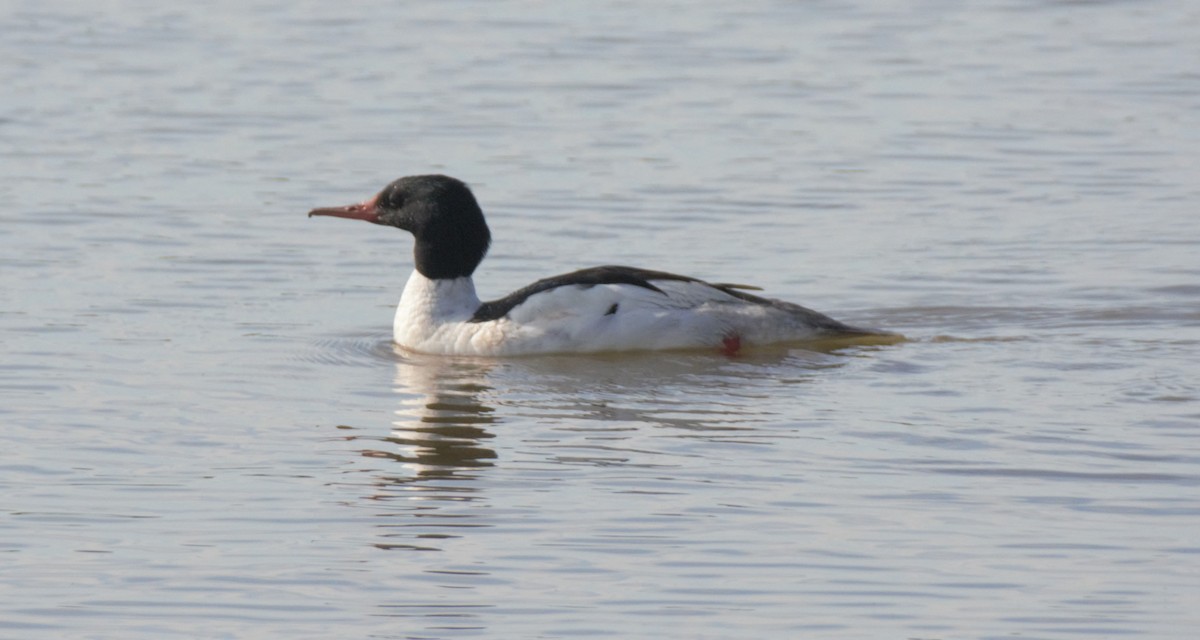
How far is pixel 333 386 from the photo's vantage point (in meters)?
11.0

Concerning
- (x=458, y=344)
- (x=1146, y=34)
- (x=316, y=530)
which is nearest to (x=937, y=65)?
(x=1146, y=34)

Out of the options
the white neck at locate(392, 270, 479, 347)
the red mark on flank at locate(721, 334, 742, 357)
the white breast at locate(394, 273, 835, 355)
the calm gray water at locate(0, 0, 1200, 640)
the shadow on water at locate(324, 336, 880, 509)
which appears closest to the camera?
the calm gray water at locate(0, 0, 1200, 640)

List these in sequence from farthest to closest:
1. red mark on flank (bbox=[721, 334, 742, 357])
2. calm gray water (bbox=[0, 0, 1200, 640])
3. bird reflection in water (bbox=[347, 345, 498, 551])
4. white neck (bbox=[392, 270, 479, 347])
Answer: white neck (bbox=[392, 270, 479, 347]) < red mark on flank (bbox=[721, 334, 742, 357]) < bird reflection in water (bbox=[347, 345, 498, 551]) < calm gray water (bbox=[0, 0, 1200, 640])

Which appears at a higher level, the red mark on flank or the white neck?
the white neck

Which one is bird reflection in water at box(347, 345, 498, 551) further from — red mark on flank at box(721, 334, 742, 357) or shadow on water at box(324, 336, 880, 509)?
red mark on flank at box(721, 334, 742, 357)

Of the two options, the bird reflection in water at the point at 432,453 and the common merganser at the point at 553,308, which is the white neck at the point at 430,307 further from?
the bird reflection in water at the point at 432,453

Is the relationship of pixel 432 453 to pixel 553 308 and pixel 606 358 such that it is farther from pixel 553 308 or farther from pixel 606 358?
pixel 606 358

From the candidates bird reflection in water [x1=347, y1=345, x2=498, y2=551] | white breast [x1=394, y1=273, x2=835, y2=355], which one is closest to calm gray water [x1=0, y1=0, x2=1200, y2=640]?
bird reflection in water [x1=347, y1=345, x2=498, y2=551]

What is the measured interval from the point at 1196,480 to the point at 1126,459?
1.48ft

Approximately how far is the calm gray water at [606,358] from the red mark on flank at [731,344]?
8.6 inches

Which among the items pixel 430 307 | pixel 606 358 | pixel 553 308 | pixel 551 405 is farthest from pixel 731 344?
pixel 551 405

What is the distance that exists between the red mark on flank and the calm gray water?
0.72ft

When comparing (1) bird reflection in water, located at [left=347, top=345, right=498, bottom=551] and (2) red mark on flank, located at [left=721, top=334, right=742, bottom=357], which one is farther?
(2) red mark on flank, located at [left=721, top=334, right=742, bottom=357]

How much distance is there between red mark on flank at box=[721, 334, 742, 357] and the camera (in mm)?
12070
